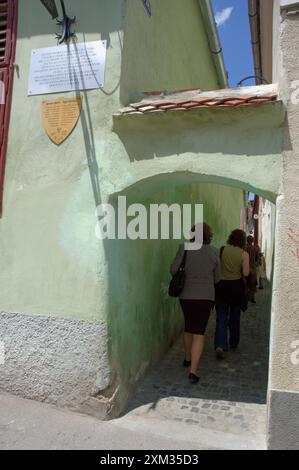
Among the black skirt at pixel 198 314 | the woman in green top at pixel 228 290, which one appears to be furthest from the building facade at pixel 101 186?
the woman in green top at pixel 228 290

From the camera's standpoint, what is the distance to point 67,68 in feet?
13.5

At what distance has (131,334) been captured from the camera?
4.33 metres

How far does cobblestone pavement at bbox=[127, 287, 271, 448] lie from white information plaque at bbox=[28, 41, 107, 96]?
3328 mm

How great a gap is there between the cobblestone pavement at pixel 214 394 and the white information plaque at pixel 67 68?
3.33m

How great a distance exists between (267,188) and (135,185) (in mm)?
1259

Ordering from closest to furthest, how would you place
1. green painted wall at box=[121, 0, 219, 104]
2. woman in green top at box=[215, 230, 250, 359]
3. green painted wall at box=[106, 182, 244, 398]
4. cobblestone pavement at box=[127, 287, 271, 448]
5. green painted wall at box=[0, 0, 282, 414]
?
green painted wall at box=[0, 0, 282, 414] → cobblestone pavement at box=[127, 287, 271, 448] → green painted wall at box=[106, 182, 244, 398] → green painted wall at box=[121, 0, 219, 104] → woman in green top at box=[215, 230, 250, 359]

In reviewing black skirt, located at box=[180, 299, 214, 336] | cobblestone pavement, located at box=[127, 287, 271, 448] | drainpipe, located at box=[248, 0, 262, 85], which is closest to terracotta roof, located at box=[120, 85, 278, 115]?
black skirt, located at box=[180, 299, 214, 336]

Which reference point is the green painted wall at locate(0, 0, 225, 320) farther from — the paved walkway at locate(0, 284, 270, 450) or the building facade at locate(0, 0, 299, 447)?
the paved walkway at locate(0, 284, 270, 450)

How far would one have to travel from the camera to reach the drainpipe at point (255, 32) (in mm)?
6222

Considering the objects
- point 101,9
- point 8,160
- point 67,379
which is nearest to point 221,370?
point 67,379

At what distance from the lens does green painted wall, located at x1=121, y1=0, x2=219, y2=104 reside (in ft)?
13.7

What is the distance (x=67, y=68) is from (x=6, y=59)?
81 cm

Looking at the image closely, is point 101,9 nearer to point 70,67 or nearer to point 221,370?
point 70,67
